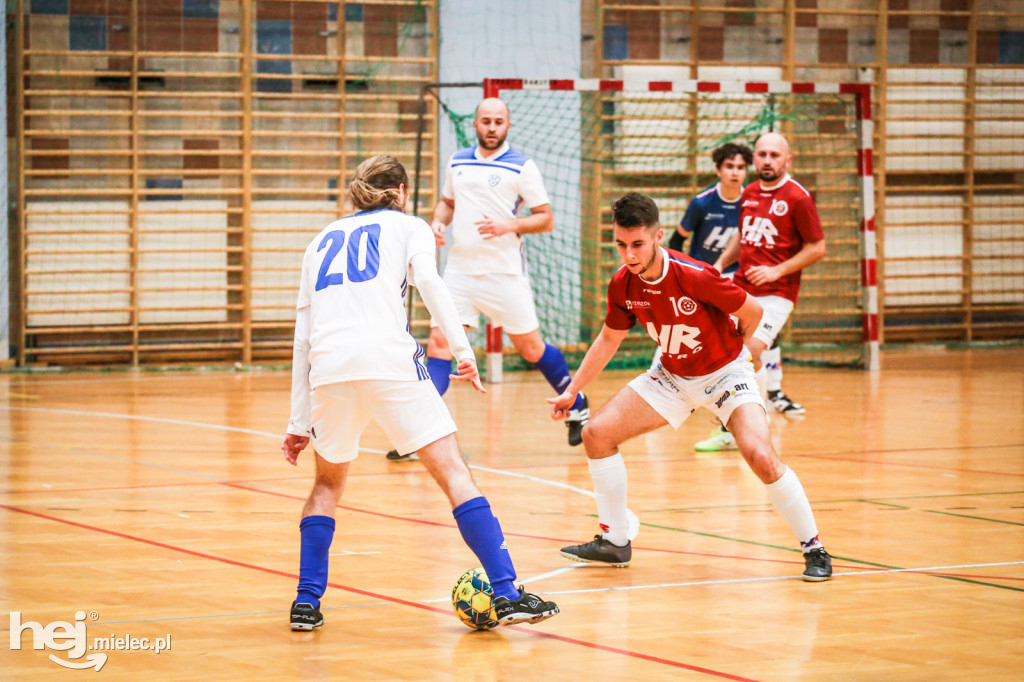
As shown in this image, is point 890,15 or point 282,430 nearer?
point 282,430

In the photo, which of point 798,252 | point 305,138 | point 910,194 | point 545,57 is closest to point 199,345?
point 305,138

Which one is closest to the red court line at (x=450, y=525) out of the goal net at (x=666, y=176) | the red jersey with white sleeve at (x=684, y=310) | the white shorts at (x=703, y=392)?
the white shorts at (x=703, y=392)

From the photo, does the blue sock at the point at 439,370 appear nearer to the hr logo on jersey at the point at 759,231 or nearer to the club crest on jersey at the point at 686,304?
the hr logo on jersey at the point at 759,231

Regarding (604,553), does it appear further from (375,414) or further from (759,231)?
(759,231)

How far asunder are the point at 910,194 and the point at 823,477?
10.00 meters

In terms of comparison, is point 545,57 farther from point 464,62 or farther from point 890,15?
point 890,15

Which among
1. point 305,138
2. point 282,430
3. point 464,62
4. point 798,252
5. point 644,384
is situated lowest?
point 282,430

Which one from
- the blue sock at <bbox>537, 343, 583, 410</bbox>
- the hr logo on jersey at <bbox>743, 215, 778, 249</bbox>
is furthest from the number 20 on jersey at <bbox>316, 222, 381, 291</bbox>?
the hr logo on jersey at <bbox>743, 215, 778, 249</bbox>

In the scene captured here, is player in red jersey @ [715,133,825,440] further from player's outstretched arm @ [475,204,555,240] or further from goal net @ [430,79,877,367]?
goal net @ [430,79,877,367]

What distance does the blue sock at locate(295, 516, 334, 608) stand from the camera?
3.81 metres

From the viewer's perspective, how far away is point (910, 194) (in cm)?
1573

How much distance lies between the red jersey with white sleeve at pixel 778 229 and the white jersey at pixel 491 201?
4.34 feet

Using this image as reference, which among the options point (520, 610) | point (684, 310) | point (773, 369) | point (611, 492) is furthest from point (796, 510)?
point (773, 369)

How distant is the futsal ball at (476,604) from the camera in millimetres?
3715
